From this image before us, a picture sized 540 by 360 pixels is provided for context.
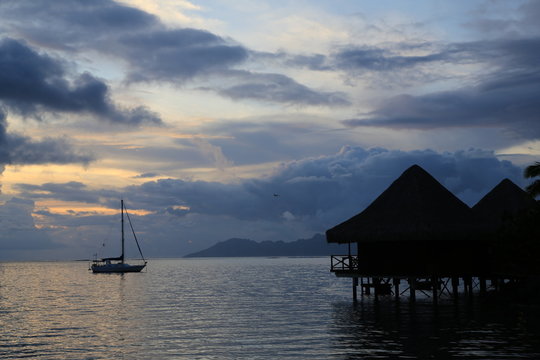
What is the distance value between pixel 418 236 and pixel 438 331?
1049 cm

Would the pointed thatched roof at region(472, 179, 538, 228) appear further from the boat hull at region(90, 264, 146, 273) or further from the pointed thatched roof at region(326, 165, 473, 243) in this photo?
the boat hull at region(90, 264, 146, 273)

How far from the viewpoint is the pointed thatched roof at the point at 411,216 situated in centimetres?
3772

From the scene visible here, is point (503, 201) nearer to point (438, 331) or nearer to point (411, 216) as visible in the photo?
point (411, 216)

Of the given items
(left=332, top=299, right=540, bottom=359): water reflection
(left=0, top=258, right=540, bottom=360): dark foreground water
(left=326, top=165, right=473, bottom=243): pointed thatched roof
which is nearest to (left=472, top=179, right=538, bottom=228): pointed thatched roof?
(left=326, top=165, right=473, bottom=243): pointed thatched roof

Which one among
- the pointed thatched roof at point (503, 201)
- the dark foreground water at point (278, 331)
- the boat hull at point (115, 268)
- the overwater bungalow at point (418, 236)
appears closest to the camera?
the dark foreground water at point (278, 331)

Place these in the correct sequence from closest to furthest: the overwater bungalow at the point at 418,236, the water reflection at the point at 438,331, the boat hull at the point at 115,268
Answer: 1. the water reflection at the point at 438,331
2. the overwater bungalow at the point at 418,236
3. the boat hull at the point at 115,268

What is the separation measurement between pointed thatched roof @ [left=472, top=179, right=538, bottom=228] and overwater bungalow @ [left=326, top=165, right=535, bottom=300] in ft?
19.5

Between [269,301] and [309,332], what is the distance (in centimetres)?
1993

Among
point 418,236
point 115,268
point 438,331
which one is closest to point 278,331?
point 438,331

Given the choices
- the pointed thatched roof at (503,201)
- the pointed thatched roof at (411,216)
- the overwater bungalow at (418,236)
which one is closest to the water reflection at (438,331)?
the overwater bungalow at (418,236)

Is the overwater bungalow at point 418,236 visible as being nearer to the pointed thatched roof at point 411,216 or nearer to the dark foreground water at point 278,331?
the pointed thatched roof at point 411,216

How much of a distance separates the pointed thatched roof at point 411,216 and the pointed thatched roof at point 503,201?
5902 millimetres

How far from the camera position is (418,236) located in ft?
122

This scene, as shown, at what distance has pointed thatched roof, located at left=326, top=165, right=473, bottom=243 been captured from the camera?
3772 cm
